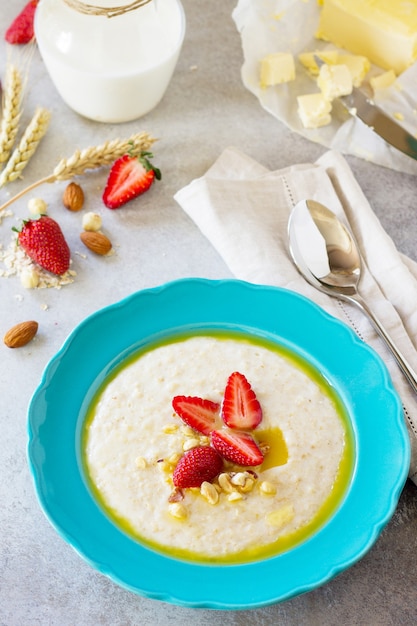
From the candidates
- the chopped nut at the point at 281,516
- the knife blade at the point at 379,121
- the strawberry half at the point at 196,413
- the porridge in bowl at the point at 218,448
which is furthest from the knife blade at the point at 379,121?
the chopped nut at the point at 281,516

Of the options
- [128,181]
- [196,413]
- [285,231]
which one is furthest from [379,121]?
[196,413]

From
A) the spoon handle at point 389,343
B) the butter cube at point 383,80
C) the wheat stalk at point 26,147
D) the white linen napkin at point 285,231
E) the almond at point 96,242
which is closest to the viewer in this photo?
the spoon handle at point 389,343

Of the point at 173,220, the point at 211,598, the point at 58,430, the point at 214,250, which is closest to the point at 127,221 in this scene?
the point at 173,220

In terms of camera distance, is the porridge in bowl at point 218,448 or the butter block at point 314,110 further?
the butter block at point 314,110

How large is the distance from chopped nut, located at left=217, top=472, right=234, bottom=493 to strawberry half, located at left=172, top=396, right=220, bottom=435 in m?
→ 0.10

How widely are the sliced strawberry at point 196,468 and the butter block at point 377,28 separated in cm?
150

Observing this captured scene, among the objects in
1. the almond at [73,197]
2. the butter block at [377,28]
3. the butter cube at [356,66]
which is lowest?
the almond at [73,197]

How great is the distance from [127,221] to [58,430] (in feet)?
2.30

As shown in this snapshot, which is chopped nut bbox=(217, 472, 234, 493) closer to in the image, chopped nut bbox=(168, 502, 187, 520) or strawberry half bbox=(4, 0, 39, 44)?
chopped nut bbox=(168, 502, 187, 520)

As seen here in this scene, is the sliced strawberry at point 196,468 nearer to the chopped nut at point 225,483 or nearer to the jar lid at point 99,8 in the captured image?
the chopped nut at point 225,483

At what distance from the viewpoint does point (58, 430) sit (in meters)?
1.49

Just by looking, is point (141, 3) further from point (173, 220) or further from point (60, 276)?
point (60, 276)

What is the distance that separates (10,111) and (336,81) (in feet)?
3.07

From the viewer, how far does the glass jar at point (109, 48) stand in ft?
6.53
